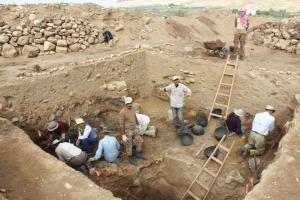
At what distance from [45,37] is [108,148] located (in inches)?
263

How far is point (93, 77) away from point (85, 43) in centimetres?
333

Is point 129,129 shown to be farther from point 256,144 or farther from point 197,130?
point 256,144

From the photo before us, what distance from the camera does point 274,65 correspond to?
12.2 m

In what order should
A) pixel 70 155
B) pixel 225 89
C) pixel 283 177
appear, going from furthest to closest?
pixel 225 89, pixel 70 155, pixel 283 177

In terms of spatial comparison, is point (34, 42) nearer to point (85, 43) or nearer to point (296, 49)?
point (85, 43)

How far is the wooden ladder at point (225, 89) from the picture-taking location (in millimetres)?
10909

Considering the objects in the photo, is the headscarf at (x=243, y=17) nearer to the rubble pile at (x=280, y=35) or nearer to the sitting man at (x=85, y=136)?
the rubble pile at (x=280, y=35)

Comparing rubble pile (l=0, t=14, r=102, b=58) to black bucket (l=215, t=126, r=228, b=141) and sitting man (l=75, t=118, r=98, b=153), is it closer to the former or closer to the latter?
sitting man (l=75, t=118, r=98, b=153)

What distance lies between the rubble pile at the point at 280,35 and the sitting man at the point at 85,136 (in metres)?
9.09

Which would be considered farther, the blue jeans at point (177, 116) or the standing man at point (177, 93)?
the blue jeans at point (177, 116)

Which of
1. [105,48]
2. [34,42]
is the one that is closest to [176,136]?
[105,48]

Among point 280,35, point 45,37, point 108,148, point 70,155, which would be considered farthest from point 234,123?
point 45,37

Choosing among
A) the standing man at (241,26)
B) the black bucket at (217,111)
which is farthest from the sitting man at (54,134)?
the standing man at (241,26)

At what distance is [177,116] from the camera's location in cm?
1062
